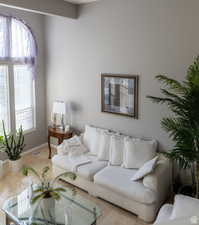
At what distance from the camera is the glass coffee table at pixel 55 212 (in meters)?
2.62

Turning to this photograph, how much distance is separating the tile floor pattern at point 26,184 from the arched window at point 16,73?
0.74 meters

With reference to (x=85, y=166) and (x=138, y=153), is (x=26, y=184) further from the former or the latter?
(x=138, y=153)

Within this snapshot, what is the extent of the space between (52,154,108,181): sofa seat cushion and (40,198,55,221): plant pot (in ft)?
3.72

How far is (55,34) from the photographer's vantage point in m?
5.25

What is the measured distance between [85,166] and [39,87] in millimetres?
2588

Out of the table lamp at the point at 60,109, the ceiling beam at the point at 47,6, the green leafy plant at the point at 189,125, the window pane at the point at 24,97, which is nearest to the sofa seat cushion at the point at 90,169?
the green leafy plant at the point at 189,125

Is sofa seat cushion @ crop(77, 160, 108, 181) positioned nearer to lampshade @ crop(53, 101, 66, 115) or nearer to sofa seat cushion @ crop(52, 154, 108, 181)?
sofa seat cushion @ crop(52, 154, 108, 181)

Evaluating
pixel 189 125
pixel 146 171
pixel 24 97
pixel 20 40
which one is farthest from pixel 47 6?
pixel 146 171

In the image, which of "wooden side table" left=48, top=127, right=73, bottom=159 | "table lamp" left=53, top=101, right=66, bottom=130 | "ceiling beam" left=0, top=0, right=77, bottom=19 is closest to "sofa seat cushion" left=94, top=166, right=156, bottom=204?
"wooden side table" left=48, top=127, right=73, bottom=159

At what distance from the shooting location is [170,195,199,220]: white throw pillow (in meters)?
2.32

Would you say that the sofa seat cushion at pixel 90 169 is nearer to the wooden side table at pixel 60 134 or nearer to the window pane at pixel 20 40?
the wooden side table at pixel 60 134

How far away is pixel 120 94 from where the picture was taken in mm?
4375

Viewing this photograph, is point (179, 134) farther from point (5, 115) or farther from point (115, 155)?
point (5, 115)

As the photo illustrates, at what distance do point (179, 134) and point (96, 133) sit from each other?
6.20 ft
